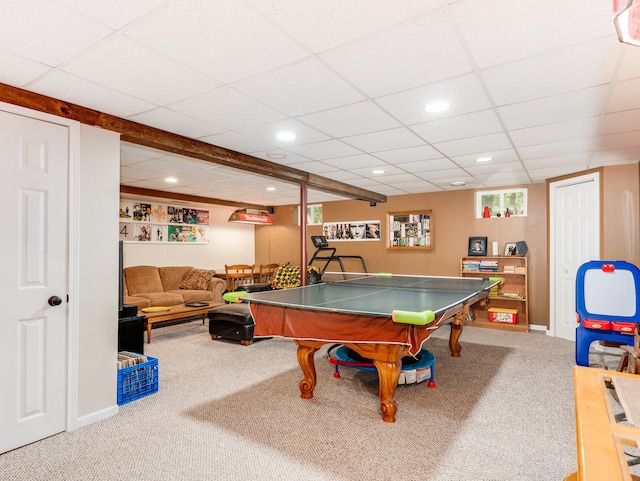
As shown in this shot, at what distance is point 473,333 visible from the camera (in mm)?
5926

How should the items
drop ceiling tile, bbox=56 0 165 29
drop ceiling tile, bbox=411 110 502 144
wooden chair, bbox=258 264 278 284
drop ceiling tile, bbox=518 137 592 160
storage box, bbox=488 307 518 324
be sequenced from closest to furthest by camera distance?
1. drop ceiling tile, bbox=56 0 165 29
2. drop ceiling tile, bbox=411 110 502 144
3. drop ceiling tile, bbox=518 137 592 160
4. storage box, bbox=488 307 518 324
5. wooden chair, bbox=258 264 278 284

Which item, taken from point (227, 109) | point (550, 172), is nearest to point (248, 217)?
point (227, 109)

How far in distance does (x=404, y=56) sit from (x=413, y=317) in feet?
5.00

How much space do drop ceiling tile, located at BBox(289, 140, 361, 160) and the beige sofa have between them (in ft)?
12.2

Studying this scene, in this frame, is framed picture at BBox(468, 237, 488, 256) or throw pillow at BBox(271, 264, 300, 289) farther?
throw pillow at BBox(271, 264, 300, 289)

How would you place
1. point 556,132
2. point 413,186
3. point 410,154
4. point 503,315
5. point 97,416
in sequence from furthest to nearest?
point 413,186
point 503,315
point 410,154
point 556,132
point 97,416

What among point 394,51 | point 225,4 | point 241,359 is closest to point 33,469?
point 241,359

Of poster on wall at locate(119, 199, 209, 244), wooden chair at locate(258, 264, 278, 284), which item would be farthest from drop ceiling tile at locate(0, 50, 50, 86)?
wooden chair at locate(258, 264, 278, 284)

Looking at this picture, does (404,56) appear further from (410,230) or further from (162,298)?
(162,298)

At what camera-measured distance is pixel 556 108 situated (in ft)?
9.57

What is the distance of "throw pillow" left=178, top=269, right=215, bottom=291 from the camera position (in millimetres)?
7398

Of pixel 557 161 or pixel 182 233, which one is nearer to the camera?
pixel 557 161

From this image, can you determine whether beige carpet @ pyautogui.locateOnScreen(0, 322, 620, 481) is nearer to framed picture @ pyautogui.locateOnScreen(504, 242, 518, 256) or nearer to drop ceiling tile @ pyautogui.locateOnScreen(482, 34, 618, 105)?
drop ceiling tile @ pyautogui.locateOnScreen(482, 34, 618, 105)

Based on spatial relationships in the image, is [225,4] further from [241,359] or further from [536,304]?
[536,304]
